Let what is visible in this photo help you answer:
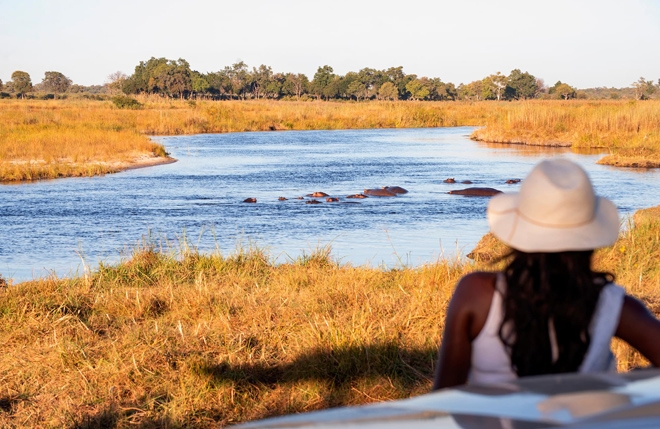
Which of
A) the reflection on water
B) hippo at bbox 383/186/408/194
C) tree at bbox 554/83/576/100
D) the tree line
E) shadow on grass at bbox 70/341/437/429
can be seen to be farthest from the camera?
tree at bbox 554/83/576/100

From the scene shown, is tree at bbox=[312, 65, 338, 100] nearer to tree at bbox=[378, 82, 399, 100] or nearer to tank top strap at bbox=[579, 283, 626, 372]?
tree at bbox=[378, 82, 399, 100]

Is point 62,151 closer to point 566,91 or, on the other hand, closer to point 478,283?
point 478,283

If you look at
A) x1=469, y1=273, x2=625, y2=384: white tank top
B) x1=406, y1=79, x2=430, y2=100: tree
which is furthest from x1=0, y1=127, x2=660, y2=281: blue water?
x1=406, y1=79, x2=430, y2=100: tree

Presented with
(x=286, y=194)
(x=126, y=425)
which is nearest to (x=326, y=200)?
(x=286, y=194)

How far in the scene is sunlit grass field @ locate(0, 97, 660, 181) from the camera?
860 inches

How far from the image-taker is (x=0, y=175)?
19.1 m

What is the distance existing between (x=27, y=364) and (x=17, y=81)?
103911mm

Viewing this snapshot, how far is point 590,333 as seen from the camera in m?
1.66

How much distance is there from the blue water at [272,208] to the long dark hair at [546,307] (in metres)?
5.23

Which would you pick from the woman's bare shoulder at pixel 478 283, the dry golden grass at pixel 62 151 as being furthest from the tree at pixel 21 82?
the woman's bare shoulder at pixel 478 283

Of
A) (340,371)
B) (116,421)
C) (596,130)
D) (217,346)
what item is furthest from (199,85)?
(116,421)

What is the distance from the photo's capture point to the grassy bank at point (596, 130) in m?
22.8

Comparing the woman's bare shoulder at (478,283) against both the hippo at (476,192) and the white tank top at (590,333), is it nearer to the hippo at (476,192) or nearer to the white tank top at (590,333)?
the white tank top at (590,333)

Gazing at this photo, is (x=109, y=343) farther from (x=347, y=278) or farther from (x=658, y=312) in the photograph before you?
(x=658, y=312)
